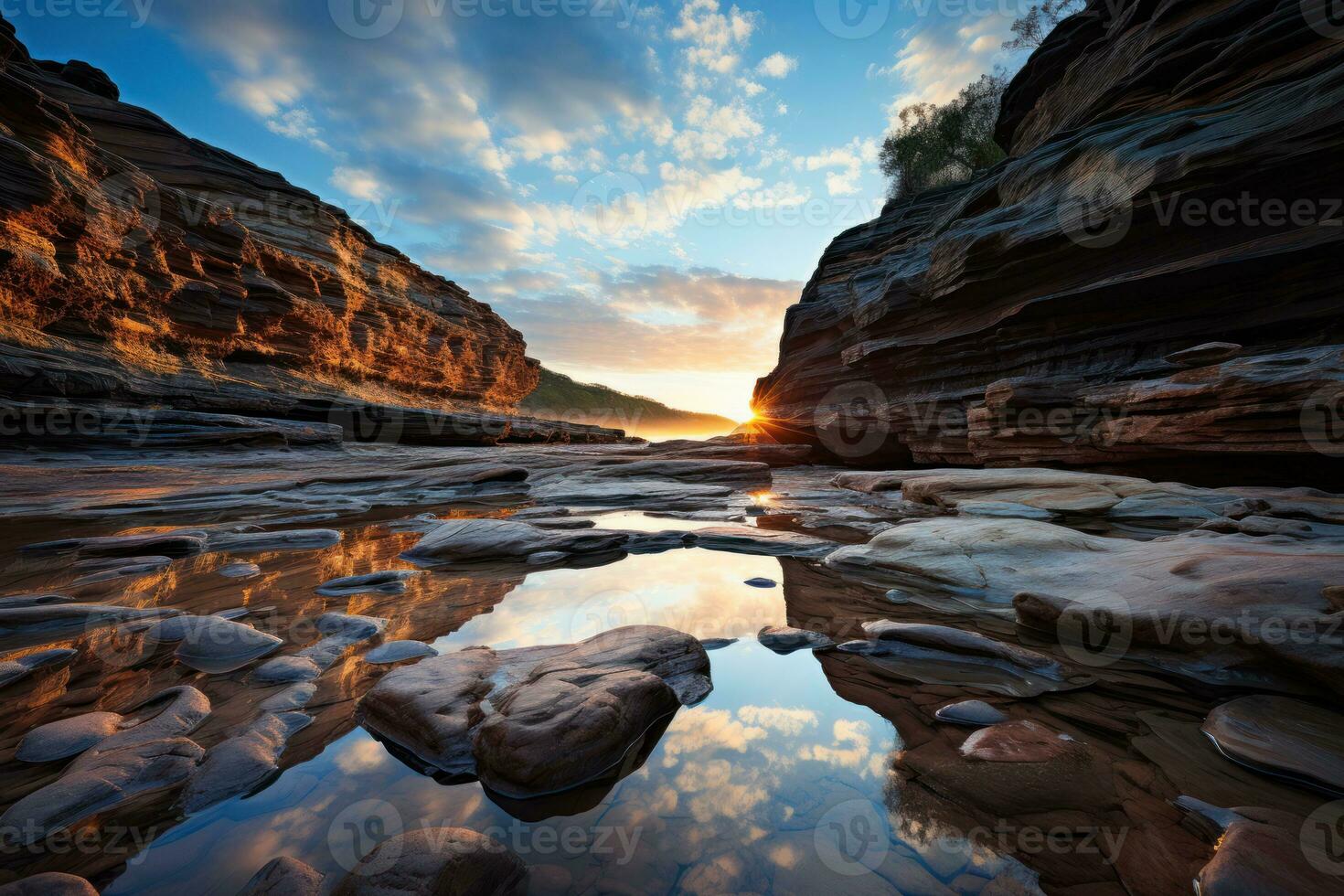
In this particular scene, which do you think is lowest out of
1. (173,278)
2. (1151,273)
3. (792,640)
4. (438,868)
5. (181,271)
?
(792,640)

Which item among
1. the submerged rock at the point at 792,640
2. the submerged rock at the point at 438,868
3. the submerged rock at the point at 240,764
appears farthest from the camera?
the submerged rock at the point at 792,640

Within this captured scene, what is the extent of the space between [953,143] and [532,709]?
123 ft

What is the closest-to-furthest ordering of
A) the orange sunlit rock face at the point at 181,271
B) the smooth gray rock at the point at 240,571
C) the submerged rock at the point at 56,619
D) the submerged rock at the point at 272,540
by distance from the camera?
the submerged rock at the point at 56,619
the smooth gray rock at the point at 240,571
the submerged rock at the point at 272,540
the orange sunlit rock face at the point at 181,271

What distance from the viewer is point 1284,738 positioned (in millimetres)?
2055

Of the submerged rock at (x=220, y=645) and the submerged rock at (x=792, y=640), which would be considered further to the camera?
the submerged rock at (x=792, y=640)

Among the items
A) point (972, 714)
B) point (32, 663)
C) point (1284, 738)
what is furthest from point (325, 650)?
point (1284, 738)

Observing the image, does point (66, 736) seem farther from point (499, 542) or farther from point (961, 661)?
point (961, 661)

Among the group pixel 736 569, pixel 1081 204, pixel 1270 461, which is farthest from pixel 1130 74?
pixel 736 569

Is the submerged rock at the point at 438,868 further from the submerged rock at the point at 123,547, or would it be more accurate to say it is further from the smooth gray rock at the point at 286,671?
the submerged rock at the point at 123,547

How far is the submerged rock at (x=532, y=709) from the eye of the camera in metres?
1.86

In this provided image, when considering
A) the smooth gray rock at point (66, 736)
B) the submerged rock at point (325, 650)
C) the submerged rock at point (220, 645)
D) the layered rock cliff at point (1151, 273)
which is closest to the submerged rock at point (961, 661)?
the submerged rock at point (325, 650)

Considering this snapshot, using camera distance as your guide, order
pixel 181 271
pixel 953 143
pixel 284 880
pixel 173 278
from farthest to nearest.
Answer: pixel 953 143 < pixel 181 271 < pixel 173 278 < pixel 284 880

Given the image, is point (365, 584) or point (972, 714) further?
point (365, 584)

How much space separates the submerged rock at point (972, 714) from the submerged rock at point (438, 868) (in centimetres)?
198
